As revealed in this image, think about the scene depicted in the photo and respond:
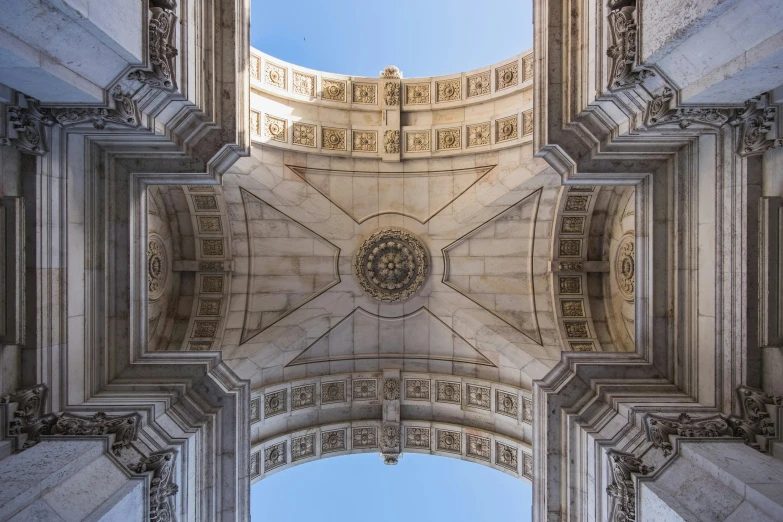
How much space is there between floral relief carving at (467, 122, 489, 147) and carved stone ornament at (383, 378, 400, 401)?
27.0ft

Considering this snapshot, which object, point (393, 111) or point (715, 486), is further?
point (393, 111)

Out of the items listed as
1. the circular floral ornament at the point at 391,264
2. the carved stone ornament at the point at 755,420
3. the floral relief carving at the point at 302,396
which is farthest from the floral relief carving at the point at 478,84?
the floral relief carving at the point at 302,396

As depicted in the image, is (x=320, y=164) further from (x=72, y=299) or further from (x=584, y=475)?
(x=584, y=475)

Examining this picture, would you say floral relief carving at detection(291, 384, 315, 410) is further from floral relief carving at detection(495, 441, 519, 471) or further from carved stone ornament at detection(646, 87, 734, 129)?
carved stone ornament at detection(646, 87, 734, 129)

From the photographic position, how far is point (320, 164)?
15.5m

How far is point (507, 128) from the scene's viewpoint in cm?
1462

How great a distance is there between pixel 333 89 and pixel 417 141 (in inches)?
125

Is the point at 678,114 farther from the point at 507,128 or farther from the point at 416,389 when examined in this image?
the point at 416,389

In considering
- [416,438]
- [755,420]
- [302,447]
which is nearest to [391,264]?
[416,438]

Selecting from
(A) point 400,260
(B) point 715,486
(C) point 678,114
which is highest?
(C) point 678,114

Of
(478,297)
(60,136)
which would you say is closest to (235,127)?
(60,136)

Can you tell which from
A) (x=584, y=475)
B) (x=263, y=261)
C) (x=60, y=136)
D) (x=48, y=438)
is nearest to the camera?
(x=48, y=438)

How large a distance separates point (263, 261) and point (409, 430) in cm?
763

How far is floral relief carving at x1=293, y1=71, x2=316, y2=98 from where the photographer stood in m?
15.0
